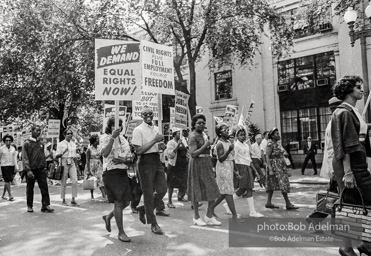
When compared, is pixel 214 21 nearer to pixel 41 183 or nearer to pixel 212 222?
pixel 41 183

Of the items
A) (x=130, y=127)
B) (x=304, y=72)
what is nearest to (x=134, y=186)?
Result: (x=130, y=127)

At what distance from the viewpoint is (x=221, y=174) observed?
7094 millimetres

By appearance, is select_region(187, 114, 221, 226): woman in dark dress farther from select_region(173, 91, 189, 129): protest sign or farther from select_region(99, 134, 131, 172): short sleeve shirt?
select_region(173, 91, 189, 129): protest sign

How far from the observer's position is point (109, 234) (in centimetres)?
626

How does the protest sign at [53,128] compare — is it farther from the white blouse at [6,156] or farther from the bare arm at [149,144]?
the bare arm at [149,144]

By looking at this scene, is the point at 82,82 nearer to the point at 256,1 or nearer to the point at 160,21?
the point at 160,21

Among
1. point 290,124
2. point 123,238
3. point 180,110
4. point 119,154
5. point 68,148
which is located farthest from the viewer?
point 290,124

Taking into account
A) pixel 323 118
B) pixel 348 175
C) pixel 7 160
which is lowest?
→ pixel 348 175

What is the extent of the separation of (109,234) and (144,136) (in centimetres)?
167

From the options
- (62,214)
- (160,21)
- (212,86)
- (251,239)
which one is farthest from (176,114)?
(212,86)

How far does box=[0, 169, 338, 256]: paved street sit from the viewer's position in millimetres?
5180

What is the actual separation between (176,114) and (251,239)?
4295 millimetres

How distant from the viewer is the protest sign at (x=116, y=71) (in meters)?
6.09

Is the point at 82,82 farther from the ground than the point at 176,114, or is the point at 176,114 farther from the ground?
the point at 82,82
